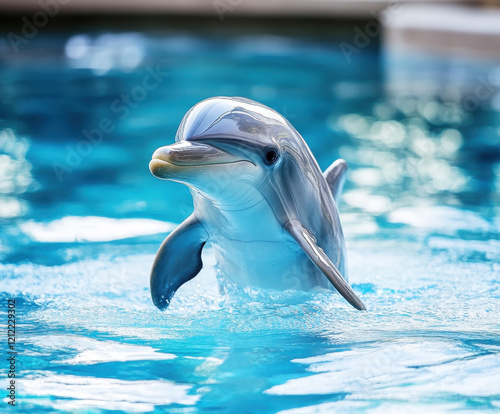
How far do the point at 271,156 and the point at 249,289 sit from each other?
73 cm

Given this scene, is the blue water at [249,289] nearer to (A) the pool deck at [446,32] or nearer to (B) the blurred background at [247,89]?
(B) the blurred background at [247,89]

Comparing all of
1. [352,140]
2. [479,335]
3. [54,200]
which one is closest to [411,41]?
[352,140]

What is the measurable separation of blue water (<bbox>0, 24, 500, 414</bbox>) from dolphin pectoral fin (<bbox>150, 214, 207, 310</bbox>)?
17 centimetres

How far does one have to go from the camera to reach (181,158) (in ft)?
10.7

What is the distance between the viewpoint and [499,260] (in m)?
5.50

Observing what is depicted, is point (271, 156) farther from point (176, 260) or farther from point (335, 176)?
point (335, 176)

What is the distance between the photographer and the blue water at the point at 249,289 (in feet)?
11.4

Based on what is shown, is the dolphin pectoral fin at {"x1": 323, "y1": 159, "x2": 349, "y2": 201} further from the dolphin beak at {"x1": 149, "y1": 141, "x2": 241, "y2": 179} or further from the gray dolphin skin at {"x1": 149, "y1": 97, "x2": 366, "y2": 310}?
the dolphin beak at {"x1": 149, "y1": 141, "x2": 241, "y2": 179}

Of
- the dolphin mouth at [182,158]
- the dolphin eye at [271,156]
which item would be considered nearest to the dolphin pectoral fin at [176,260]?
the dolphin eye at [271,156]

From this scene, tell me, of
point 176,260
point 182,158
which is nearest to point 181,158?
point 182,158

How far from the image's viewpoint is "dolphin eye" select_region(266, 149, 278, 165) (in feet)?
12.0

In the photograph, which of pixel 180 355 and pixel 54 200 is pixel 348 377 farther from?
pixel 54 200

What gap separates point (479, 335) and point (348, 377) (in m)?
0.81

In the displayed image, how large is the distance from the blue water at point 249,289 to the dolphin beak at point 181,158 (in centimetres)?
89
